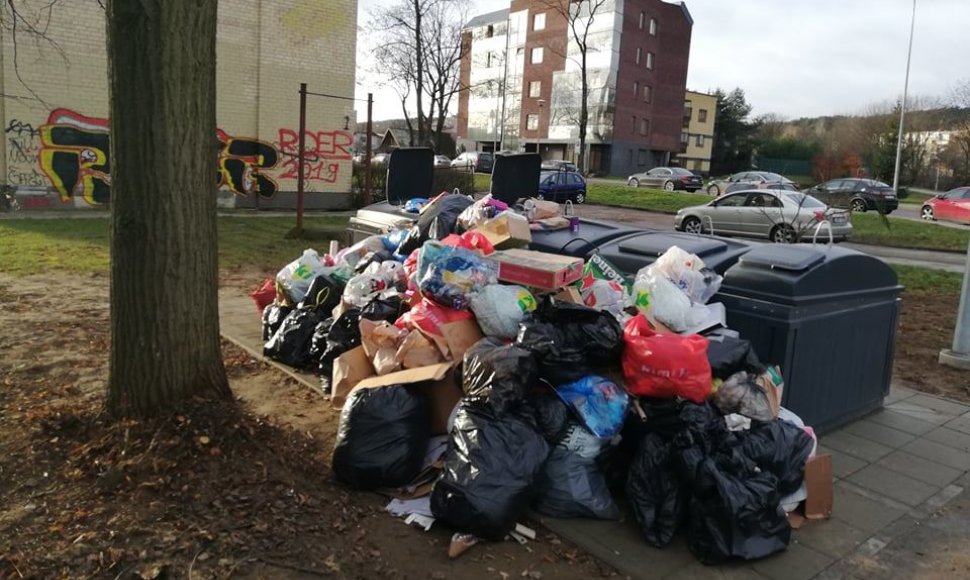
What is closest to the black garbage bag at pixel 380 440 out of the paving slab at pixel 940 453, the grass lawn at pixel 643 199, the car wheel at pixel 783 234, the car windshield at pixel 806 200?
the paving slab at pixel 940 453

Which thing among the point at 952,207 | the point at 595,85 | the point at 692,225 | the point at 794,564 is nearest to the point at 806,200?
the point at 692,225

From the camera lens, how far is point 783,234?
1568 cm

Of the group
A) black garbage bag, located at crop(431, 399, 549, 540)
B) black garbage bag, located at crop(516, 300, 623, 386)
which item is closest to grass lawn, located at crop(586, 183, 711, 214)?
black garbage bag, located at crop(516, 300, 623, 386)

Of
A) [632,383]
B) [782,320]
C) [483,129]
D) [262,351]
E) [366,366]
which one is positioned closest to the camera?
[632,383]

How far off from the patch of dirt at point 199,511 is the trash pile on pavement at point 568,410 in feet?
0.67

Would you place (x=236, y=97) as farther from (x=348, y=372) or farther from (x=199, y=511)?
(x=199, y=511)

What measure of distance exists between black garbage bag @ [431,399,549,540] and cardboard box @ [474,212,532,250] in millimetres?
1914

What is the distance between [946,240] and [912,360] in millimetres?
13123

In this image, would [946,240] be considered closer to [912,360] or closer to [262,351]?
[912,360]

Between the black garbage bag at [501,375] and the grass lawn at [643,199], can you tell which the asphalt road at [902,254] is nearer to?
the grass lawn at [643,199]

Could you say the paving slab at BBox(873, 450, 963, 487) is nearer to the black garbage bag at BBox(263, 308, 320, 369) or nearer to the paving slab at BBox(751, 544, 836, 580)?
the paving slab at BBox(751, 544, 836, 580)

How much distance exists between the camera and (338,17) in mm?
18734

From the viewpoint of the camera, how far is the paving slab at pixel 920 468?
4.07 meters

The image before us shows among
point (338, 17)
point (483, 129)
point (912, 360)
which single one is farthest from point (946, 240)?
point (483, 129)
